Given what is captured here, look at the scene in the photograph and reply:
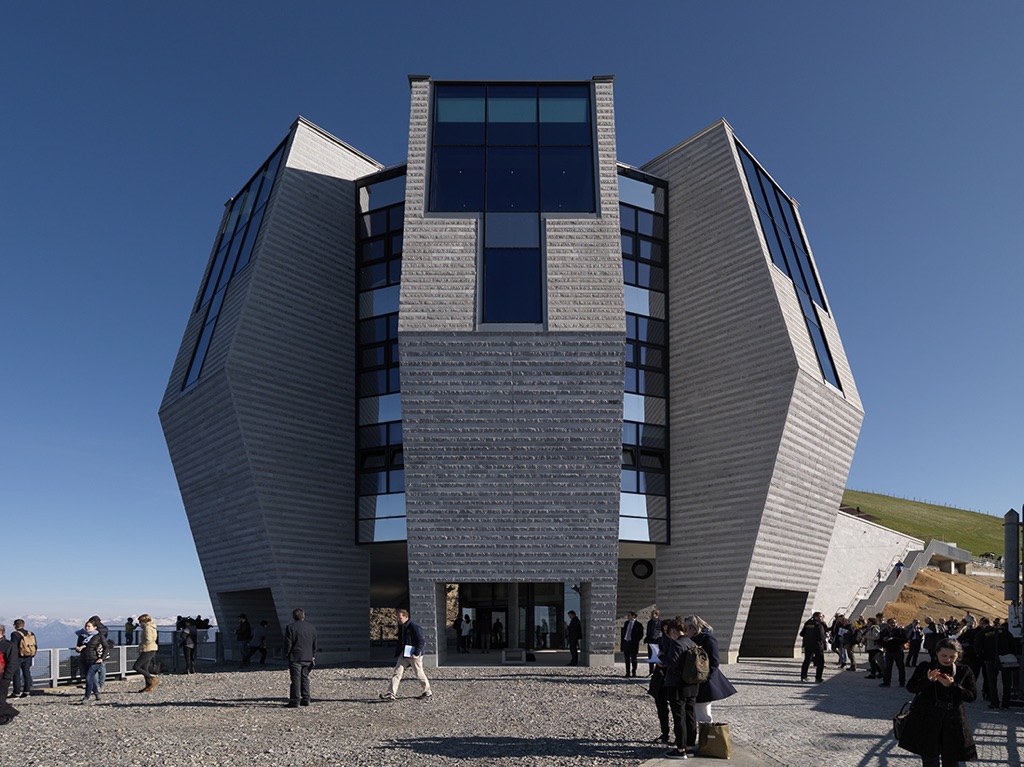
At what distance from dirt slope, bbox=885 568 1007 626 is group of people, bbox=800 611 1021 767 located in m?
12.4

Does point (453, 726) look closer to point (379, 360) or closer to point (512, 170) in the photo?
point (512, 170)

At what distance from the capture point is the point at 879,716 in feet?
45.4

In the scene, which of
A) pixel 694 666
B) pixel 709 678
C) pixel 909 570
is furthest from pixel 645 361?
pixel 909 570

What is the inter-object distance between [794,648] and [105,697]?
67.2ft

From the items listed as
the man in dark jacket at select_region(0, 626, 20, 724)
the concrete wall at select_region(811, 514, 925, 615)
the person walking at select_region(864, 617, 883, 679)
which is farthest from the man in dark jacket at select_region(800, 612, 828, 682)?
the concrete wall at select_region(811, 514, 925, 615)

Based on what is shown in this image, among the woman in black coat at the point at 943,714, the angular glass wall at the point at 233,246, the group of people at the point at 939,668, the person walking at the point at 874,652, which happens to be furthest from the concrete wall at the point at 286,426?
the woman in black coat at the point at 943,714

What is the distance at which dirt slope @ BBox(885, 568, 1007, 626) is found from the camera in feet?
142

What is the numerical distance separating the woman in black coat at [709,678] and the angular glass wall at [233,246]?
21.0 metres

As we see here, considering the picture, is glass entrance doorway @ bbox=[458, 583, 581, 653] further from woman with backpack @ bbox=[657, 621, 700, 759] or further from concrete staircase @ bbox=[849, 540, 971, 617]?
woman with backpack @ bbox=[657, 621, 700, 759]

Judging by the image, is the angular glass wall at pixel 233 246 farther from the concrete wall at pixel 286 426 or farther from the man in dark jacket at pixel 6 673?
the man in dark jacket at pixel 6 673

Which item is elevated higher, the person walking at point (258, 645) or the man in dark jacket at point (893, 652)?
the man in dark jacket at point (893, 652)

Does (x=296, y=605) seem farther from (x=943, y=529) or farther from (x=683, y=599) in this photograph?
(x=943, y=529)

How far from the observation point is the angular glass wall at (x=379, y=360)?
2764 cm

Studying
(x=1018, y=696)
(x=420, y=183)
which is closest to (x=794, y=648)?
(x=1018, y=696)
